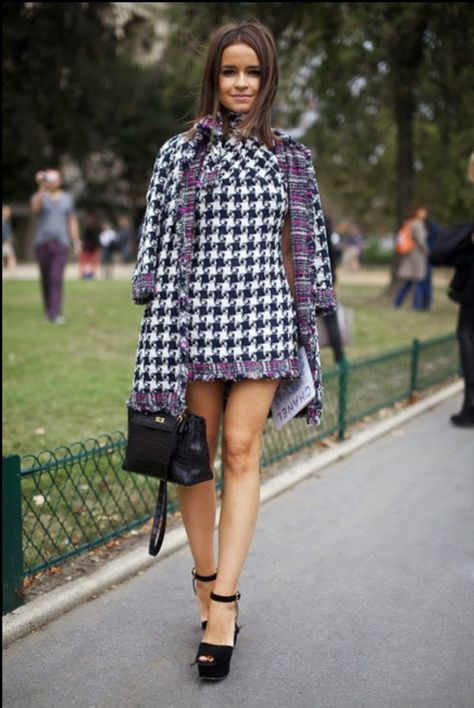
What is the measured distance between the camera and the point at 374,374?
715 cm

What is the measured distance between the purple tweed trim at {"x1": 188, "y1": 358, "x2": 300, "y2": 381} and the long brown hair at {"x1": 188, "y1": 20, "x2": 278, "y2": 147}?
2.40 feet

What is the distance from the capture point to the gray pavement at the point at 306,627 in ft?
8.86

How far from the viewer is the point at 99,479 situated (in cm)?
483

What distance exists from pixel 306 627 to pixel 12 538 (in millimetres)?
1182

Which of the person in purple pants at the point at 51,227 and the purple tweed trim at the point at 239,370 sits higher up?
the person in purple pants at the point at 51,227

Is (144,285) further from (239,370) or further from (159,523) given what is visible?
(159,523)

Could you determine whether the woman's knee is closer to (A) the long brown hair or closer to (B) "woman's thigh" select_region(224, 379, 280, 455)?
(B) "woman's thigh" select_region(224, 379, 280, 455)

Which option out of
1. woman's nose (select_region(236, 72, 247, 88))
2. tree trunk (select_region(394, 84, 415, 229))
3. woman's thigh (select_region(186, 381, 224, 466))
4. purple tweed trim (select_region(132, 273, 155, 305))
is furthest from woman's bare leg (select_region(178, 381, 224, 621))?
tree trunk (select_region(394, 84, 415, 229))

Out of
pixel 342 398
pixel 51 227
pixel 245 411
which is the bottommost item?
pixel 342 398

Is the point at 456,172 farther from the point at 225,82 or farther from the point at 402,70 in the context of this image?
the point at 225,82

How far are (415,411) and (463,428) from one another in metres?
0.58

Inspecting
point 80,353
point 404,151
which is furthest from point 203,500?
point 404,151

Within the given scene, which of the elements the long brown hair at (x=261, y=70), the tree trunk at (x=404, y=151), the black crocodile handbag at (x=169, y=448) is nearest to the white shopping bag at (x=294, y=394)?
the black crocodile handbag at (x=169, y=448)

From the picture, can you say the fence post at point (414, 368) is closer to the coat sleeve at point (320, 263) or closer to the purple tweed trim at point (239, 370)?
the coat sleeve at point (320, 263)
